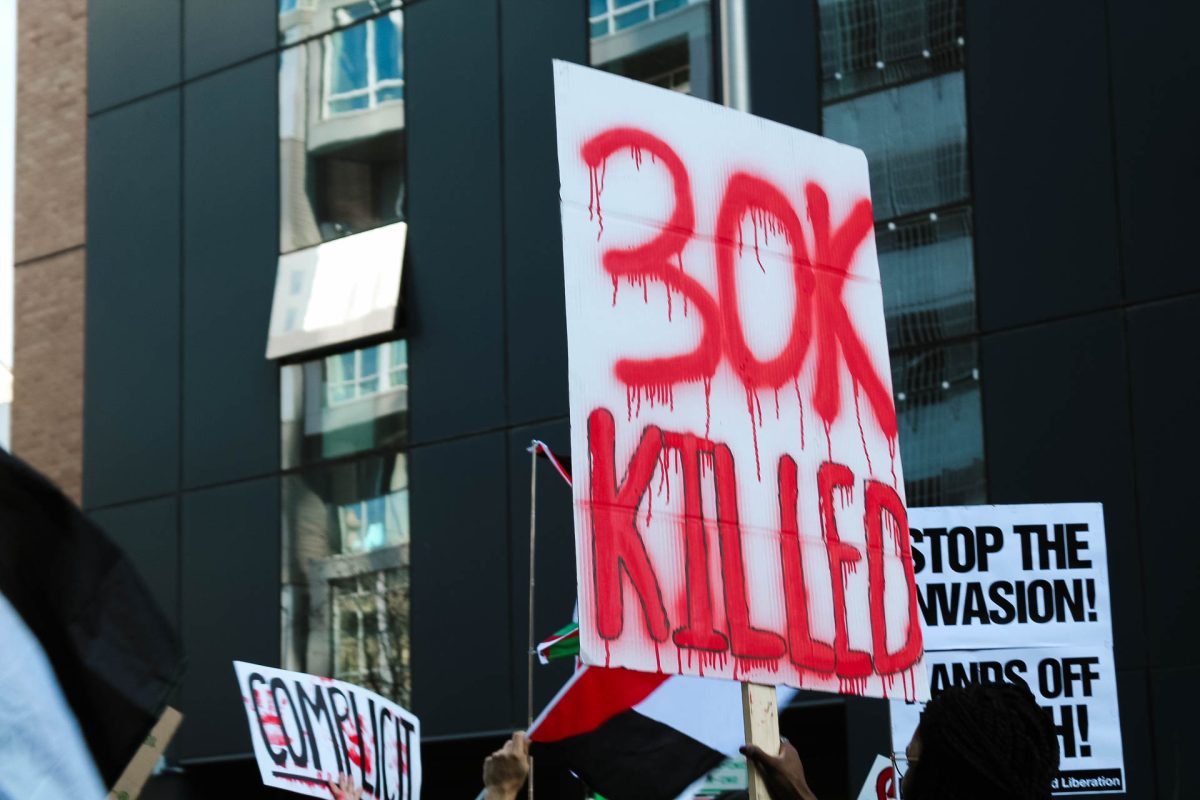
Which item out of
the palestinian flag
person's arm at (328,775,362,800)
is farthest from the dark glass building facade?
person's arm at (328,775,362,800)

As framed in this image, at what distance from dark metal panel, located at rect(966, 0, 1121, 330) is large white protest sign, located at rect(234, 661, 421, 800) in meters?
5.22

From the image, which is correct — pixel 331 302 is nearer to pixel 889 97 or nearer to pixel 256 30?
pixel 256 30

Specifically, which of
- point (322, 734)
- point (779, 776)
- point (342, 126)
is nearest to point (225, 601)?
point (342, 126)

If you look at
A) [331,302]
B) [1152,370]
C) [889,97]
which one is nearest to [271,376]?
[331,302]

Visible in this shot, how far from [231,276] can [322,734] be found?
9097mm

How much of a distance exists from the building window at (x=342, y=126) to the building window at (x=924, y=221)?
4.30 m

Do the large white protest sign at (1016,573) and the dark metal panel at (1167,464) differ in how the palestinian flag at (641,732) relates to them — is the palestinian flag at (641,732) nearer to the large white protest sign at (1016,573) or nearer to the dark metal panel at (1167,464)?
the large white protest sign at (1016,573)

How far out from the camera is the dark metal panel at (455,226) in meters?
15.2

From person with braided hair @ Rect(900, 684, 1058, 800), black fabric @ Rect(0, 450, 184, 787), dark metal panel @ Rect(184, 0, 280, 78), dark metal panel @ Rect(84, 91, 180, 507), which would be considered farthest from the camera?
dark metal panel @ Rect(84, 91, 180, 507)

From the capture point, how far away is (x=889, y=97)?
13.0m

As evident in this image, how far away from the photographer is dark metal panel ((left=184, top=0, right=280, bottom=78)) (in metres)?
17.4

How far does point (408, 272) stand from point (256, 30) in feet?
10.3

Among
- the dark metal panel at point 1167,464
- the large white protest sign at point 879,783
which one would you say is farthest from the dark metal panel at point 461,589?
the large white protest sign at point 879,783

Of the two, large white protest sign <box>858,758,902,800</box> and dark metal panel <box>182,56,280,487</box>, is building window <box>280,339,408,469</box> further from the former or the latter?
large white protest sign <box>858,758,902,800</box>
